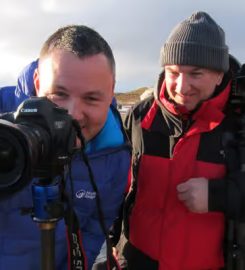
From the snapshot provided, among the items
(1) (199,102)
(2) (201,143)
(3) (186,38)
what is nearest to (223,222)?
(2) (201,143)

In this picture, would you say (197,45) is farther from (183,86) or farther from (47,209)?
(47,209)

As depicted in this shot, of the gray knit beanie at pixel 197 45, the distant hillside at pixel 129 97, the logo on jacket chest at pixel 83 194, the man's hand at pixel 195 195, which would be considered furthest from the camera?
the distant hillside at pixel 129 97

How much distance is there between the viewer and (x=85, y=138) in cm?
211

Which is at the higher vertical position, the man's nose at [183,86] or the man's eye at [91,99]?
the man's nose at [183,86]

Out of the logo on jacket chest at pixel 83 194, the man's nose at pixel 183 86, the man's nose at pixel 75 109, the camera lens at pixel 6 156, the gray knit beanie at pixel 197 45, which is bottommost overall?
the logo on jacket chest at pixel 83 194

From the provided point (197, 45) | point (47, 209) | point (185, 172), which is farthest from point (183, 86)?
point (47, 209)

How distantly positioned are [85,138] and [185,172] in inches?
28.8

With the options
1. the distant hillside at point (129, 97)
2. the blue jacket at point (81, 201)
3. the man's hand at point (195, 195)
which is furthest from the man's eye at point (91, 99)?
the distant hillside at point (129, 97)

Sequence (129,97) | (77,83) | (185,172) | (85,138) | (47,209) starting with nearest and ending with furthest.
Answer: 1. (47,209)
2. (77,83)
3. (85,138)
4. (185,172)
5. (129,97)

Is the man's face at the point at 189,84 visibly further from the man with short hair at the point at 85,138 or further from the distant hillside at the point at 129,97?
the distant hillside at the point at 129,97

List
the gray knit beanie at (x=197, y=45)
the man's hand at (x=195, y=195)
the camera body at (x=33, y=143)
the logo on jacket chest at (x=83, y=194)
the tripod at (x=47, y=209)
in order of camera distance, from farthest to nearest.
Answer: the gray knit beanie at (x=197, y=45)
the man's hand at (x=195, y=195)
the logo on jacket chest at (x=83, y=194)
the tripod at (x=47, y=209)
the camera body at (x=33, y=143)

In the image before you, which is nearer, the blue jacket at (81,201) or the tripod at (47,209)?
the tripod at (47,209)

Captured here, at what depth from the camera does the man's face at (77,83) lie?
6.35 ft

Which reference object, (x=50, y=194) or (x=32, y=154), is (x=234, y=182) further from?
(x=32, y=154)
